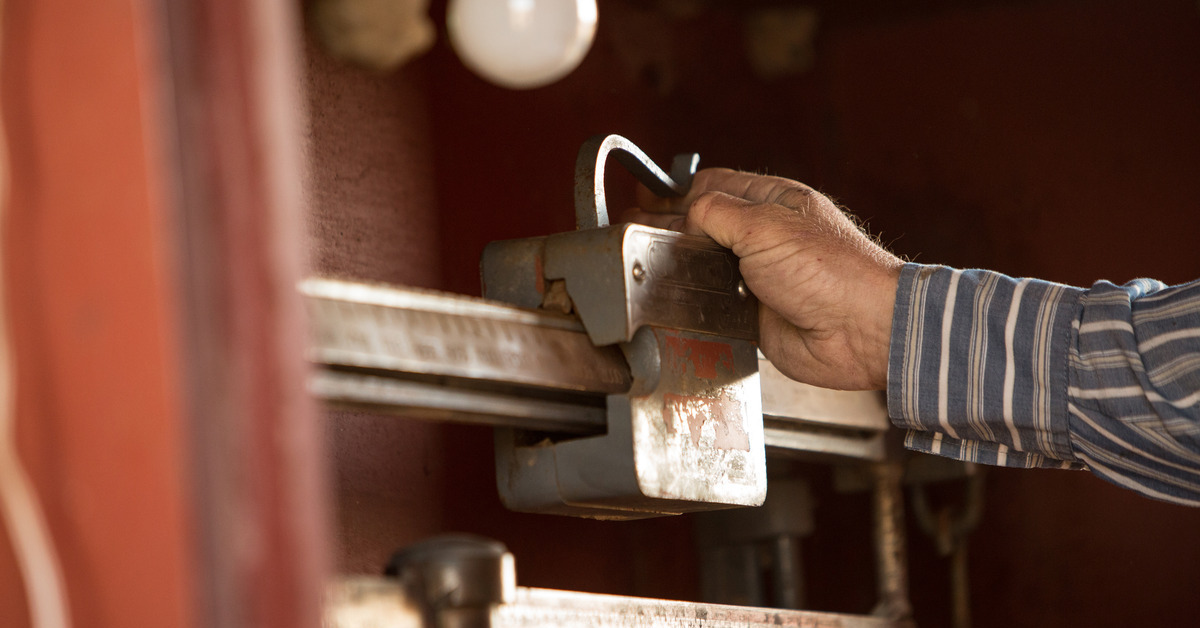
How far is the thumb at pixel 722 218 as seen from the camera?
0.92 metres

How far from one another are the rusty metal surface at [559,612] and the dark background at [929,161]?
27 cm

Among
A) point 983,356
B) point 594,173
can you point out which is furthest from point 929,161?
point 594,173

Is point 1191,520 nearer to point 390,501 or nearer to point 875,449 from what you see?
point 875,449

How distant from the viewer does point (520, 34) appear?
81cm

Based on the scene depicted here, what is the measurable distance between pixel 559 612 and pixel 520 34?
38 centimetres

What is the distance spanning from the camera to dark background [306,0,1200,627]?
1.18m

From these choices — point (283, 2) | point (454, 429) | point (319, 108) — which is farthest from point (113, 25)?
point (454, 429)

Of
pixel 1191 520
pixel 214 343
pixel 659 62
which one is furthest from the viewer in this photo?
pixel 659 62

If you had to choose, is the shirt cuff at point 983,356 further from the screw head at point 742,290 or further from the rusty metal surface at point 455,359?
the rusty metal surface at point 455,359

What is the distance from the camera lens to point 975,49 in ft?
4.51

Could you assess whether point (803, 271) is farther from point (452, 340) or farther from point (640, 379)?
point (452, 340)

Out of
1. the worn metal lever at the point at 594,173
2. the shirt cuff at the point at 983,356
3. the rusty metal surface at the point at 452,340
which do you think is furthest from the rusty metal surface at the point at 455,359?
the shirt cuff at the point at 983,356

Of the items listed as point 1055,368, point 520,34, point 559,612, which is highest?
point 520,34

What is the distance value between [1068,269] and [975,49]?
0.27m
